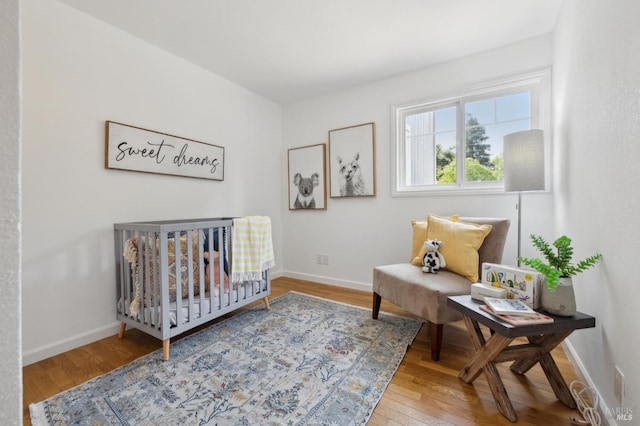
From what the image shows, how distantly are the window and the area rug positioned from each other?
1.41 metres

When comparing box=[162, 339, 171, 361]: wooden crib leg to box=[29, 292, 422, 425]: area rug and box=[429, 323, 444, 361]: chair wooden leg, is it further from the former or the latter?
box=[429, 323, 444, 361]: chair wooden leg

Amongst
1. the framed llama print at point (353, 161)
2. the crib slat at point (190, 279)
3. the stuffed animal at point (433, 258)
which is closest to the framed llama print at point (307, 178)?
the framed llama print at point (353, 161)

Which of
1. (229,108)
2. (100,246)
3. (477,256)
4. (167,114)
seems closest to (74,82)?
(167,114)

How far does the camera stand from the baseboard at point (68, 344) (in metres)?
1.64

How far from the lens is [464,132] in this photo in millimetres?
2561

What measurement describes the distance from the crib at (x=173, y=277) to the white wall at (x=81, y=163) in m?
0.17

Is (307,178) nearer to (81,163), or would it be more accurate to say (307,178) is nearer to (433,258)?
(433,258)

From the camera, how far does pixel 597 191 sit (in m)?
1.27

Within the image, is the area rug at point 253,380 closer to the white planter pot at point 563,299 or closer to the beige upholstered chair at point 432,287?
the beige upholstered chair at point 432,287

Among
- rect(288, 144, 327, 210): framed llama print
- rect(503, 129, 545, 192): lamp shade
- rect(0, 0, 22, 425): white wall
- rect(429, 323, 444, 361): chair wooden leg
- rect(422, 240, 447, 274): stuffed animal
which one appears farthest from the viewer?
rect(288, 144, 327, 210): framed llama print

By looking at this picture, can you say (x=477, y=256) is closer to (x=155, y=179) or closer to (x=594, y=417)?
(x=594, y=417)

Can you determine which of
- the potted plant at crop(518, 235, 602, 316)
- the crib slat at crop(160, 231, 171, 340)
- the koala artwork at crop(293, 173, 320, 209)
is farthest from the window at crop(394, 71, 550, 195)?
the crib slat at crop(160, 231, 171, 340)

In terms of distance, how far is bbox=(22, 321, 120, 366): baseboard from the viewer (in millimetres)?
1643

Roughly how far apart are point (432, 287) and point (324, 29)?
80.2 inches
